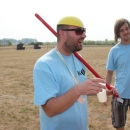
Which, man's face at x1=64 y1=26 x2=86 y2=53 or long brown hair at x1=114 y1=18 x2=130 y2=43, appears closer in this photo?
man's face at x1=64 y1=26 x2=86 y2=53

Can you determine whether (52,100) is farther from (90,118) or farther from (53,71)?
(90,118)

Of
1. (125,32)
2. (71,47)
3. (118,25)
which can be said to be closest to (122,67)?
(125,32)

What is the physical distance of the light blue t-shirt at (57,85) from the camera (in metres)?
2.14

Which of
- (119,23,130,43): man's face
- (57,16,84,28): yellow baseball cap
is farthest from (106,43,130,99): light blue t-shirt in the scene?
(57,16,84,28): yellow baseball cap

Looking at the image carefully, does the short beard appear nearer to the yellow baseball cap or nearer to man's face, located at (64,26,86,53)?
man's face, located at (64,26,86,53)

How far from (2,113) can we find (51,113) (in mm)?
4754

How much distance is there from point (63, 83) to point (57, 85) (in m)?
0.09

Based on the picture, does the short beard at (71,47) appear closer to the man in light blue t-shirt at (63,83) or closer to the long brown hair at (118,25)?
the man in light blue t-shirt at (63,83)

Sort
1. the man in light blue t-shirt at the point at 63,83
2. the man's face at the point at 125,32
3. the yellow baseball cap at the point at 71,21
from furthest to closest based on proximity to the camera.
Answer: the man's face at the point at 125,32 → the yellow baseball cap at the point at 71,21 → the man in light blue t-shirt at the point at 63,83

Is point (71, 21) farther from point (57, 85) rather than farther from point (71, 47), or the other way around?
point (57, 85)

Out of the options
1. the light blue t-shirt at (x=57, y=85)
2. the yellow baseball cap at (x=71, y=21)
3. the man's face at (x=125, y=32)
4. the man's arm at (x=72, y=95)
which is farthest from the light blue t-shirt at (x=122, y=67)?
the man's arm at (x=72, y=95)

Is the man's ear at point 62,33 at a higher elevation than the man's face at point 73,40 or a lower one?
higher

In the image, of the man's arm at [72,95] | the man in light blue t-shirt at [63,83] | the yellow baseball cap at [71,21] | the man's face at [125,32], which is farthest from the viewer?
the man's face at [125,32]

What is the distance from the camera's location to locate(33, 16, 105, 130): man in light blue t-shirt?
2.05m
